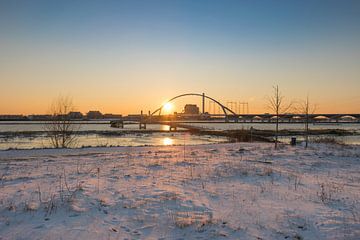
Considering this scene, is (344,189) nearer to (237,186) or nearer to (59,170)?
(237,186)

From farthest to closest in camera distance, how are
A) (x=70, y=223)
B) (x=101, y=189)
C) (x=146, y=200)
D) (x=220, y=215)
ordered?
1. (x=101, y=189)
2. (x=146, y=200)
3. (x=220, y=215)
4. (x=70, y=223)

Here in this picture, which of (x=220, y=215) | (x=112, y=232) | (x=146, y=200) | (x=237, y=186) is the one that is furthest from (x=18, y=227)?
(x=237, y=186)

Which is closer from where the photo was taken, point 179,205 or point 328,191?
point 179,205

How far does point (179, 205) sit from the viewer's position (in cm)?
743

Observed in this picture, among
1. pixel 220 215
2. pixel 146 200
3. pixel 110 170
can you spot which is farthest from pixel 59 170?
pixel 220 215

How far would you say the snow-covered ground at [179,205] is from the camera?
576 centimetres

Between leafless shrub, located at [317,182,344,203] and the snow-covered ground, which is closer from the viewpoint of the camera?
the snow-covered ground

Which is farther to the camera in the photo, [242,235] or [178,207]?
[178,207]

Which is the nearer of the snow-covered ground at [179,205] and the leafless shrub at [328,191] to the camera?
the snow-covered ground at [179,205]

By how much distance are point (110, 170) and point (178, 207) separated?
6.15 m

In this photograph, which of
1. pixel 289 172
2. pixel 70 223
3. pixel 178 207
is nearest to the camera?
pixel 70 223

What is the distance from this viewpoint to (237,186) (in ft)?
31.3

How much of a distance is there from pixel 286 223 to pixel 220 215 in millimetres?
1447

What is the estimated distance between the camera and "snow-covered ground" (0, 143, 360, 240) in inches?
227
